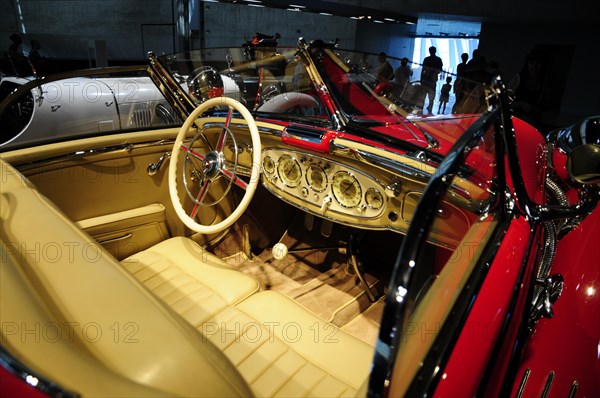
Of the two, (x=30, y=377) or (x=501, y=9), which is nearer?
(x=30, y=377)

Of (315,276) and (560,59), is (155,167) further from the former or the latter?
(560,59)

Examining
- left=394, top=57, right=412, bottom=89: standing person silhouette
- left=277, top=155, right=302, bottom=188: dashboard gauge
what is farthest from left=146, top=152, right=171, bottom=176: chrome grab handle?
left=394, top=57, right=412, bottom=89: standing person silhouette

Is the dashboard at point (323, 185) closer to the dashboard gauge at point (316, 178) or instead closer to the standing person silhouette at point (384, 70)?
the dashboard gauge at point (316, 178)

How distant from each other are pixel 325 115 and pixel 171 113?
1320 mm

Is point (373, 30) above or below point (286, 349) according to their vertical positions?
above

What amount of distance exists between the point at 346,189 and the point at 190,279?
0.91m

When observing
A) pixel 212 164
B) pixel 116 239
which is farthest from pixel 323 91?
pixel 116 239

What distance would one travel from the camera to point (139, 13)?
937 cm

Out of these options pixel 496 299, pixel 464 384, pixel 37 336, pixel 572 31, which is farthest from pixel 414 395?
pixel 572 31

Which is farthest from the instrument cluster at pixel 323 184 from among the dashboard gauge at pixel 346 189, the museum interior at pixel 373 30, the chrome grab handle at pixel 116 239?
the museum interior at pixel 373 30

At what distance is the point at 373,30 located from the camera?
33.2ft

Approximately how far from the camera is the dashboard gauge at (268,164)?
2316 mm

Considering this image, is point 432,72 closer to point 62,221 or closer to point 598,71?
point 62,221

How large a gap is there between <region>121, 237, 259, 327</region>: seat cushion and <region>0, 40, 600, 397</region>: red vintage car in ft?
0.03
